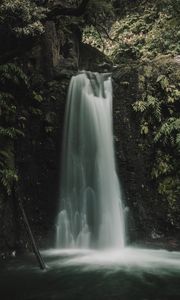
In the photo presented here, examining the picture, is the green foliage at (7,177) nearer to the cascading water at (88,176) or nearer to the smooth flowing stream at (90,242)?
the smooth flowing stream at (90,242)

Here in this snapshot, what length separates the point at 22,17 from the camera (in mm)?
8125

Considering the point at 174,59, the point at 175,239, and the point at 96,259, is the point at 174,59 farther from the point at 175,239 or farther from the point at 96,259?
the point at 96,259

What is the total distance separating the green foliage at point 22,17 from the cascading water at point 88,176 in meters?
4.12

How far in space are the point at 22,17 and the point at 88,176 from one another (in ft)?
15.8

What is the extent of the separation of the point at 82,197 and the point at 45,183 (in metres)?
1.06

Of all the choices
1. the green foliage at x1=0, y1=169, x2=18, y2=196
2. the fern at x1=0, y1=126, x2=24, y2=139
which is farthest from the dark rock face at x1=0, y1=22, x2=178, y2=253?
the fern at x1=0, y1=126, x2=24, y2=139

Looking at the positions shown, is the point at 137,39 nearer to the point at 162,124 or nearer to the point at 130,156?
the point at 162,124

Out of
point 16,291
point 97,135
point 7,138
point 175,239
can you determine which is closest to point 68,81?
point 97,135

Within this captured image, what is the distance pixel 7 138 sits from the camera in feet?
35.7

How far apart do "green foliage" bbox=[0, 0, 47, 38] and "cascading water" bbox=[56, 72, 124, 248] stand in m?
4.12

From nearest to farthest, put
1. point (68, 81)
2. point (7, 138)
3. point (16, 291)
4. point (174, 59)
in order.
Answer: point (16, 291) → point (7, 138) → point (68, 81) → point (174, 59)

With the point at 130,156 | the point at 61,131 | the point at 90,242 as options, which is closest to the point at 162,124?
the point at 130,156

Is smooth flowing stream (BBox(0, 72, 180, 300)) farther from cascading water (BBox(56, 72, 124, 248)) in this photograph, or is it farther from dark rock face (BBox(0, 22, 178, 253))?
dark rock face (BBox(0, 22, 178, 253))

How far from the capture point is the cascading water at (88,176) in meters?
10.8
